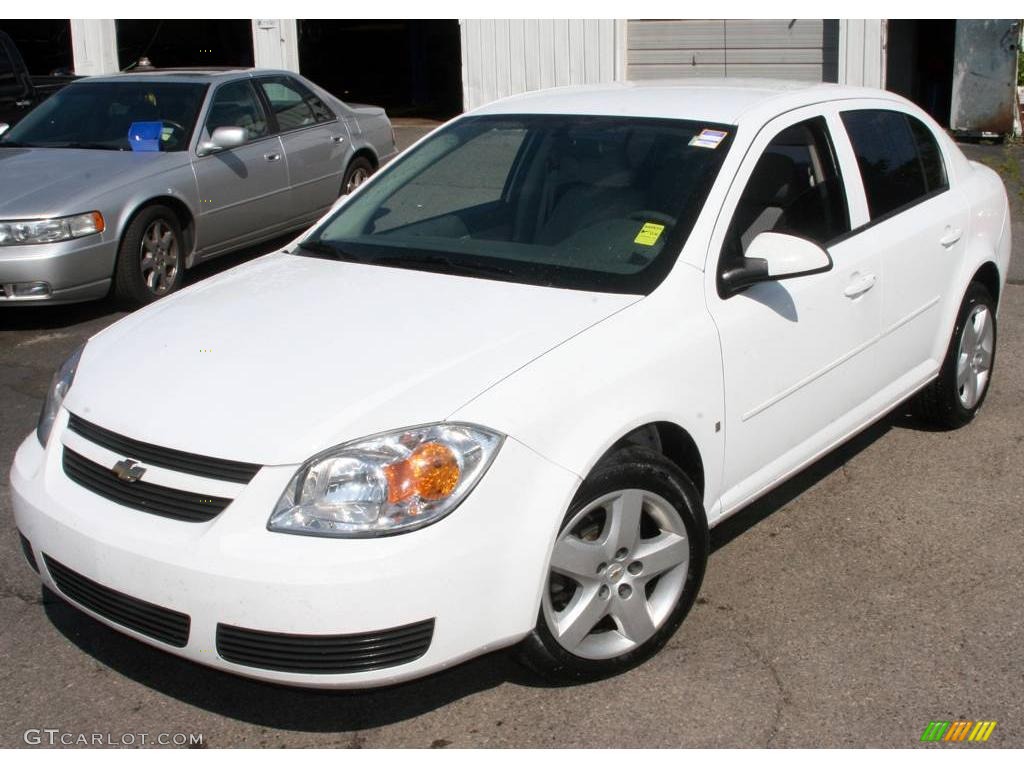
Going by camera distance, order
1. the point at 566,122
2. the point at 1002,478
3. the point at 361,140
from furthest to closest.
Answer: the point at 361,140 < the point at 1002,478 < the point at 566,122

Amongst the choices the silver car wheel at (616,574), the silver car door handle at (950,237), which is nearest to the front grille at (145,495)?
the silver car wheel at (616,574)

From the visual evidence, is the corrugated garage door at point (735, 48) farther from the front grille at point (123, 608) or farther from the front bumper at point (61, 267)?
the front grille at point (123, 608)

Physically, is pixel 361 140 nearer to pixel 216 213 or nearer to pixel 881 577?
pixel 216 213

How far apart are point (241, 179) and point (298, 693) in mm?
5777

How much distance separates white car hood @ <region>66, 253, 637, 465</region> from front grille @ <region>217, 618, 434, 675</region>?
0.44m

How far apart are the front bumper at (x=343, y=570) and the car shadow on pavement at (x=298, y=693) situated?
0.89ft

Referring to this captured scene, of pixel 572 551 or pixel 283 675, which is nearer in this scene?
pixel 283 675

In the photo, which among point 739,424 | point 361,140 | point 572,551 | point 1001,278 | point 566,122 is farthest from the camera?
point 361,140

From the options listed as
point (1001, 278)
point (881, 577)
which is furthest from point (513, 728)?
point (1001, 278)

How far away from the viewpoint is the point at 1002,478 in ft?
16.9

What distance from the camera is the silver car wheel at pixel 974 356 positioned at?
550 cm

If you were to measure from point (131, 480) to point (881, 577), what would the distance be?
8.23 feet

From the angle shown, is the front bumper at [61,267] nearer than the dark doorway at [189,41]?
Yes

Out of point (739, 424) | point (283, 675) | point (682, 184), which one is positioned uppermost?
point (682, 184)
